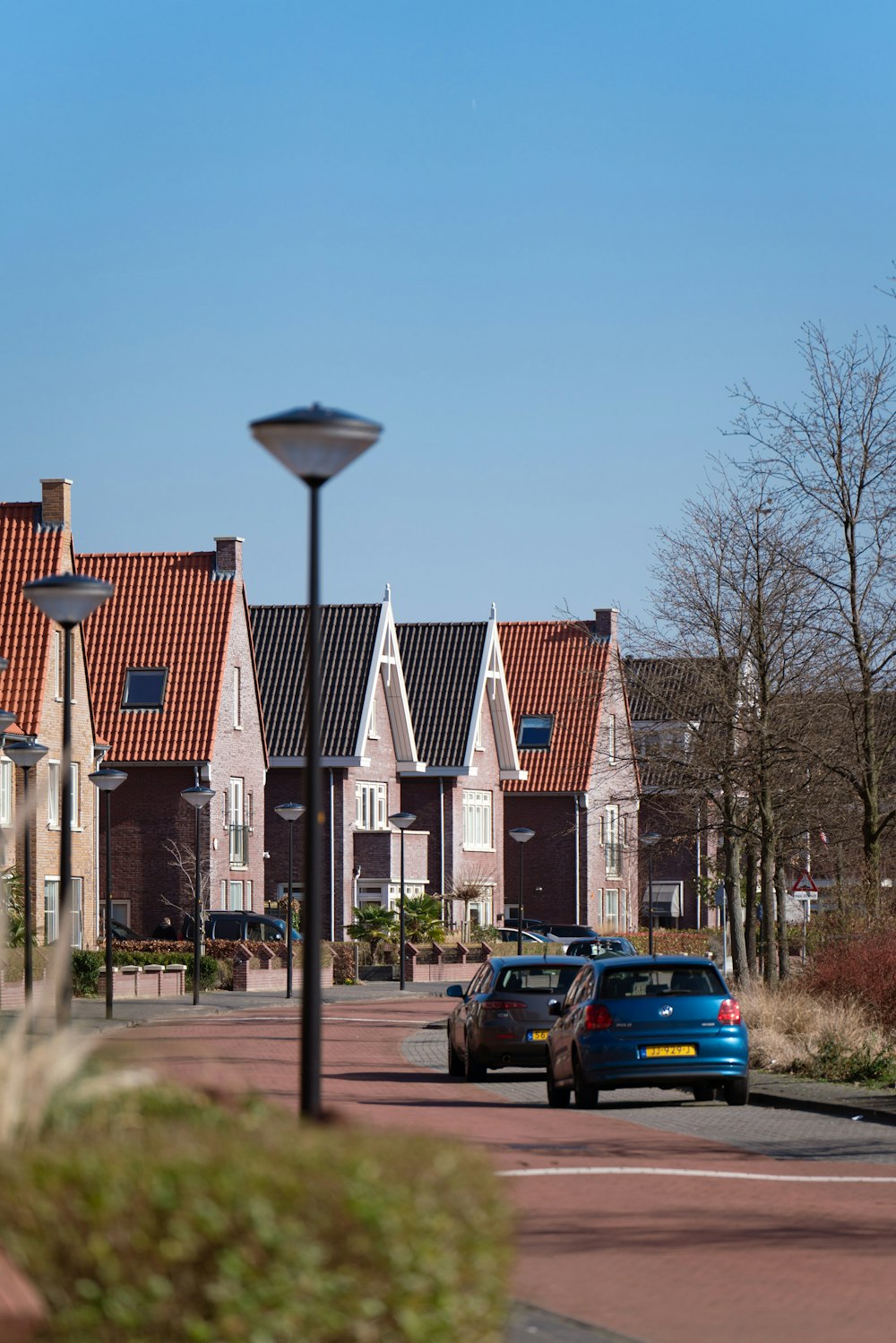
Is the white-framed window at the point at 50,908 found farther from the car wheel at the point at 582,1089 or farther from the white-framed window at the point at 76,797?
the car wheel at the point at 582,1089

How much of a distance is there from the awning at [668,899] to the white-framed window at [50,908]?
34.6m

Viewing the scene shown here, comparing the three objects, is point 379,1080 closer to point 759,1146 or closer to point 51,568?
point 759,1146

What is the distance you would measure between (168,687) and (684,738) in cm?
2512

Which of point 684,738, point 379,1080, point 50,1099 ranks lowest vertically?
point 379,1080

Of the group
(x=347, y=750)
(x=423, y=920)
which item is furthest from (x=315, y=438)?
(x=347, y=750)

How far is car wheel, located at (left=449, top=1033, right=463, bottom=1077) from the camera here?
24.8 m

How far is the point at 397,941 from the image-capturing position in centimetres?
5494

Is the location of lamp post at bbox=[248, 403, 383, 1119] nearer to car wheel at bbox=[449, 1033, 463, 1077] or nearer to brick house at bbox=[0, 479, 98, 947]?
car wheel at bbox=[449, 1033, 463, 1077]

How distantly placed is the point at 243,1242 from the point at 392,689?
198 ft

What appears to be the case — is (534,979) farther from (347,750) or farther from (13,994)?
A: (347,750)

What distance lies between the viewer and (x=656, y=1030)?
19578mm

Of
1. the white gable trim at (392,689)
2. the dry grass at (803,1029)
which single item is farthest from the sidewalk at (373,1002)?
the white gable trim at (392,689)

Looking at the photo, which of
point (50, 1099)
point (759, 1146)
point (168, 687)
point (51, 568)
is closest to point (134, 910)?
point (168, 687)

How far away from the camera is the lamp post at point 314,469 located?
9.35 m
